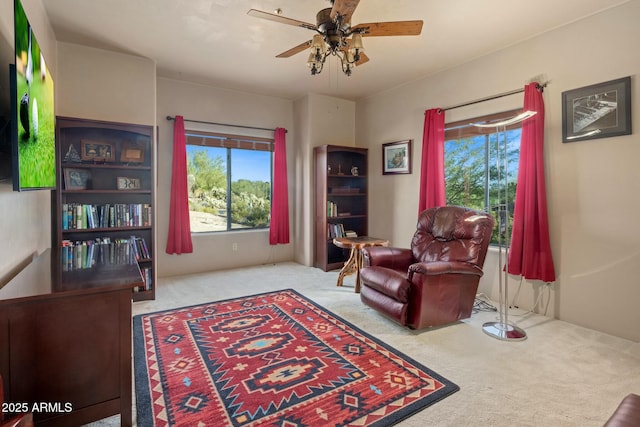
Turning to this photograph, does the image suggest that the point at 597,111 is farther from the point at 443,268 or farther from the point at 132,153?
the point at 132,153

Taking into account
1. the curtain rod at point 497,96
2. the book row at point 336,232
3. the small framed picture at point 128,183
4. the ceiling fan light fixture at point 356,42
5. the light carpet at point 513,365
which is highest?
the curtain rod at point 497,96

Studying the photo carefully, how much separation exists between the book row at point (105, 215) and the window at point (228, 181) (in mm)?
1054

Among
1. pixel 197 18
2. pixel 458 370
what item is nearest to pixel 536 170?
pixel 458 370

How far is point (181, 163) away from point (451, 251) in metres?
3.41

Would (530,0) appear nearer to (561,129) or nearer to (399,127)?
(561,129)

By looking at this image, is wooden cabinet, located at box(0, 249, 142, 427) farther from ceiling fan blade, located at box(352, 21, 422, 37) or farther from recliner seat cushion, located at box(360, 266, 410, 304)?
ceiling fan blade, located at box(352, 21, 422, 37)

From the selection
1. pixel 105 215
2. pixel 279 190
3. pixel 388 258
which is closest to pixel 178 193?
pixel 105 215

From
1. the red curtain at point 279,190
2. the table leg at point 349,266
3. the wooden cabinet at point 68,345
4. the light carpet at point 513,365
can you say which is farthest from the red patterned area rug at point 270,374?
the red curtain at point 279,190

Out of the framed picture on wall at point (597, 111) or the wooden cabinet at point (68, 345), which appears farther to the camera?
the framed picture on wall at point (597, 111)

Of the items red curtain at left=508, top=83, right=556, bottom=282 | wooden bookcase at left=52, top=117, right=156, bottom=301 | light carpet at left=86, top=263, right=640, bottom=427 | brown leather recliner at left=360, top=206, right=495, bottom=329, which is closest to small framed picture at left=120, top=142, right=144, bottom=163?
wooden bookcase at left=52, top=117, right=156, bottom=301

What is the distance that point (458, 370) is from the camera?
208 centimetres

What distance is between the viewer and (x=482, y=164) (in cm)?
363

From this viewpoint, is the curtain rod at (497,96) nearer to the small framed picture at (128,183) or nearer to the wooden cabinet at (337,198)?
the wooden cabinet at (337,198)

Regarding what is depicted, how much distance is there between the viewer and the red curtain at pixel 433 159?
383 cm
